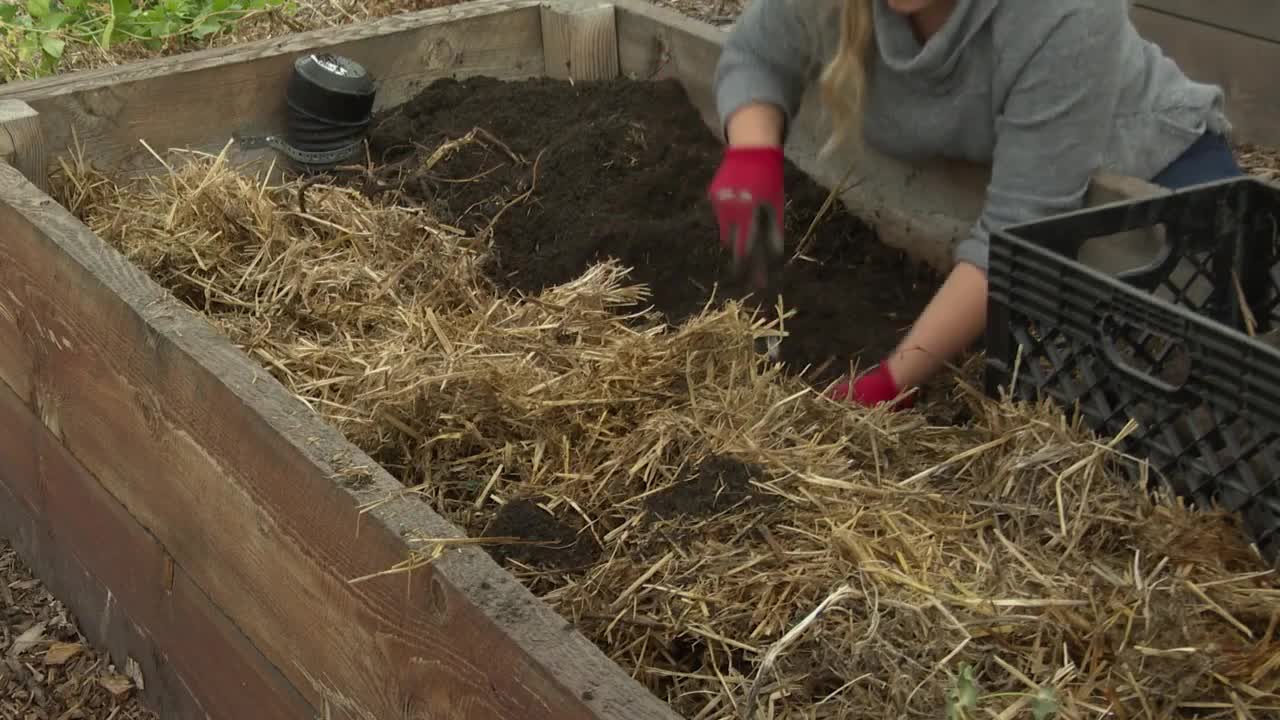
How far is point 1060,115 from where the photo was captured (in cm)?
252

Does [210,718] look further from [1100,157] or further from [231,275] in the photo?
A: [1100,157]

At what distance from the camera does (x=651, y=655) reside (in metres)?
1.71

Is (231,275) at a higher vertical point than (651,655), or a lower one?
lower

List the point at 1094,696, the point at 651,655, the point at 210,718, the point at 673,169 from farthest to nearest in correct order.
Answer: the point at 673,169
the point at 210,718
the point at 651,655
the point at 1094,696

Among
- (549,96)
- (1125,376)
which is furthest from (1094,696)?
(549,96)

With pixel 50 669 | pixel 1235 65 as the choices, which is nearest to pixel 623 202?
pixel 50 669

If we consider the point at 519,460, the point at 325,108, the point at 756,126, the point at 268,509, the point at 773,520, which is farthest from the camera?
the point at 325,108

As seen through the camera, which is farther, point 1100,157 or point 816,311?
point 816,311

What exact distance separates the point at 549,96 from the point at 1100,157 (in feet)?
4.93

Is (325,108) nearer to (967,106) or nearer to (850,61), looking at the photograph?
(850,61)

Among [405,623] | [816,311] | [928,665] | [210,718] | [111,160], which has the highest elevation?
[928,665]

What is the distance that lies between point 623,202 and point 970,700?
6.19ft

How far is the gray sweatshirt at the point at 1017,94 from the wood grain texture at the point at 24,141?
4.78ft

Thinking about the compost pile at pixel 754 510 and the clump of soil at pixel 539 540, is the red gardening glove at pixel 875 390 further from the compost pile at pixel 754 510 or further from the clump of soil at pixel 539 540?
the clump of soil at pixel 539 540
